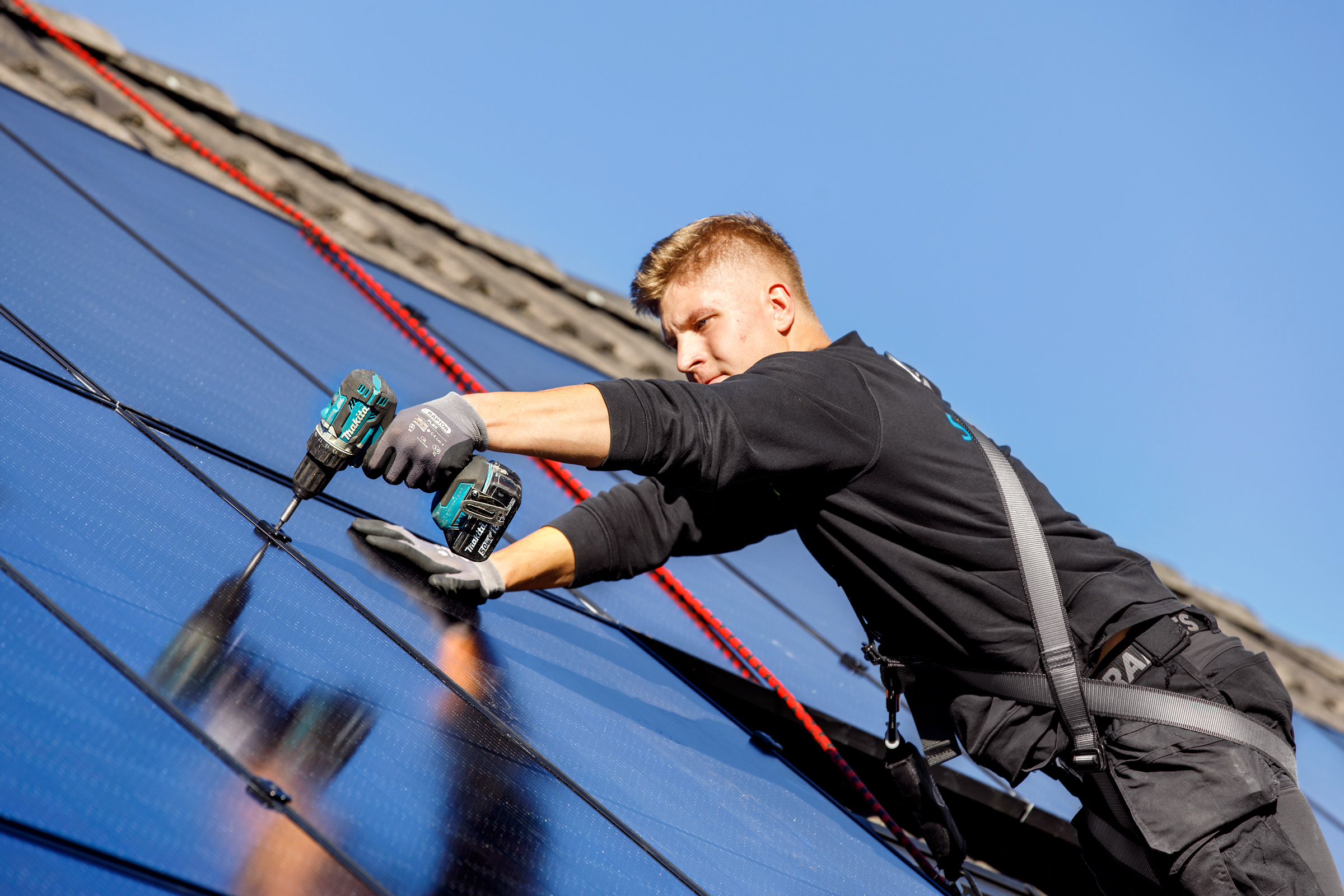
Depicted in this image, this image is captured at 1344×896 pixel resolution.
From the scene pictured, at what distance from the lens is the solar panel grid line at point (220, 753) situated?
48.5 inches

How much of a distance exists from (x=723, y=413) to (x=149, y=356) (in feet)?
5.03

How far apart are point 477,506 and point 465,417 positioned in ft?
0.71

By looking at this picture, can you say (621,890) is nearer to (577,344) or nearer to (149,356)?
(149,356)

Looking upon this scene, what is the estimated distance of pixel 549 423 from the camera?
189 cm

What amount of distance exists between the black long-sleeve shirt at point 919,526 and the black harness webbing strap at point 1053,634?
0.10ft

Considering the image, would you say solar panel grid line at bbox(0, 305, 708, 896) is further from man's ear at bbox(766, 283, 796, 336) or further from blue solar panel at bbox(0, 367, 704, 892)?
man's ear at bbox(766, 283, 796, 336)

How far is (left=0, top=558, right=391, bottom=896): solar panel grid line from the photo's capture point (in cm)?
123

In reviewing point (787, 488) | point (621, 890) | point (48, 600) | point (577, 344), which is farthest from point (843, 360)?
point (577, 344)

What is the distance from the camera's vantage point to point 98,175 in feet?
12.1

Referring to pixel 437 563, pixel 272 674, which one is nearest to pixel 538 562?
pixel 437 563

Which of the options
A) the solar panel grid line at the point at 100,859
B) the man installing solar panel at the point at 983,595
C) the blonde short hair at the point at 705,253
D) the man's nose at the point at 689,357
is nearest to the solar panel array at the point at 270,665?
the solar panel grid line at the point at 100,859

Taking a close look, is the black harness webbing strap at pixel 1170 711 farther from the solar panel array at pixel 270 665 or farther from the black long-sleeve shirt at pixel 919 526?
the solar panel array at pixel 270 665

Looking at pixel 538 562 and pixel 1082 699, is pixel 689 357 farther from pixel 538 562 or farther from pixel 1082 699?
pixel 1082 699

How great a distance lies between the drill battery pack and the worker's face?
950 millimetres
